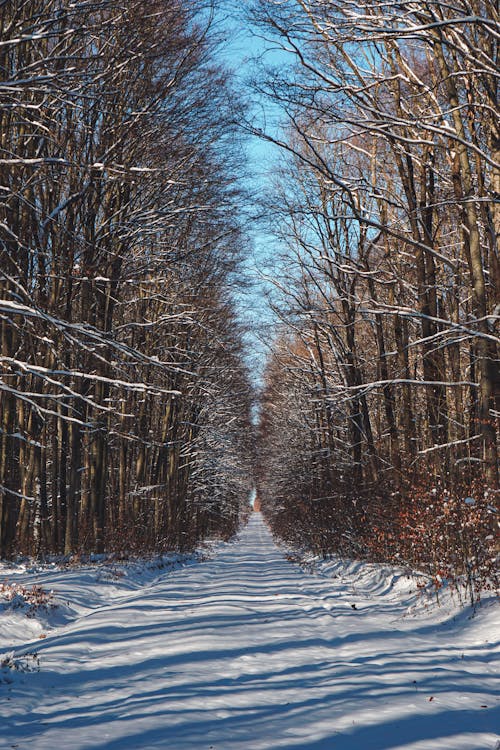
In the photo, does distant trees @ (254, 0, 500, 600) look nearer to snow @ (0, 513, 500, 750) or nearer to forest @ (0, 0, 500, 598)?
forest @ (0, 0, 500, 598)

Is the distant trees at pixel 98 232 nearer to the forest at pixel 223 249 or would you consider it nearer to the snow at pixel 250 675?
the forest at pixel 223 249

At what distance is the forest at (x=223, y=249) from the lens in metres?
9.45

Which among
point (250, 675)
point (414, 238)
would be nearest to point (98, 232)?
point (414, 238)

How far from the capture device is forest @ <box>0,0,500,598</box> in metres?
9.45

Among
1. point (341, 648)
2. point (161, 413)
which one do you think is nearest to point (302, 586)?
point (341, 648)

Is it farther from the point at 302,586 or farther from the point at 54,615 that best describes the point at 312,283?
the point at 54,615

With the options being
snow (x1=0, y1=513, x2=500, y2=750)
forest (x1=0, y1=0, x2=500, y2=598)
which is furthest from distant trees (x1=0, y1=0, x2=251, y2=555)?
snow (x1=0, y1=513, x2=500, y2=750)

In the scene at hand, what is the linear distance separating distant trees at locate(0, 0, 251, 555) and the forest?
100 mm

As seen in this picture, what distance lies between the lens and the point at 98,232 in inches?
639

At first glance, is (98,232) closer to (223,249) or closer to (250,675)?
(223,249)

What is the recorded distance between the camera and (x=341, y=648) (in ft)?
23.0

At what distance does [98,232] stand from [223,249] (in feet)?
23.8

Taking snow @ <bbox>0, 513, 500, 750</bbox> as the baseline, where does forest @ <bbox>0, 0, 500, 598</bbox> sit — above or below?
above

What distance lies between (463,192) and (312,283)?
10.9 metres
